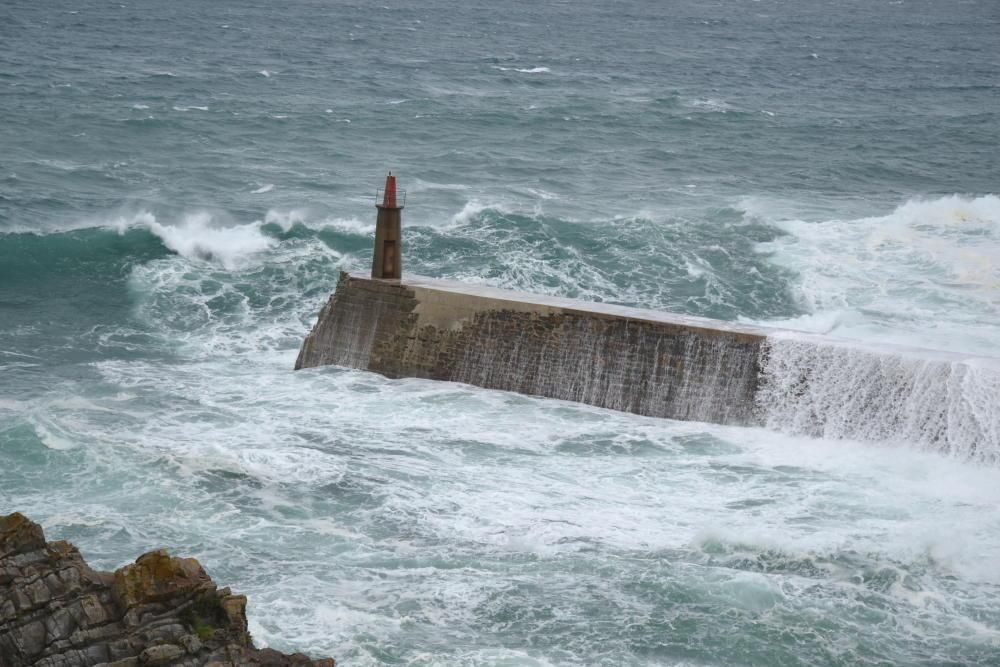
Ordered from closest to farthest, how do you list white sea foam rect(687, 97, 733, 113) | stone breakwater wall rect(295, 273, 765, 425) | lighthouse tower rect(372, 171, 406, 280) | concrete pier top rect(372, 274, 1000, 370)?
concrete pier top rect(372, 274, 1000, 370), stone breakwater wall rect(295, 273, 765, 425), lighthouse tower rect(372, 171, 406, 280), white sea foam rect(687, 97, 733, 113)

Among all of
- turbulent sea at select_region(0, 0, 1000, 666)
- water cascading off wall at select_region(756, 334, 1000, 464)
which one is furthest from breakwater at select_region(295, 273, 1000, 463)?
turbulent sea at select_region(0, 0, 1000, 666)

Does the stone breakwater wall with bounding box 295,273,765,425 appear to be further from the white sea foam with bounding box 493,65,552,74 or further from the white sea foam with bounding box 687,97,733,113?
the white sea foam with bounding box 493,65,552,74

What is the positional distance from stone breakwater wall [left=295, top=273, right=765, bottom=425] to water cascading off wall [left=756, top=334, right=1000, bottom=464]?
0.37m

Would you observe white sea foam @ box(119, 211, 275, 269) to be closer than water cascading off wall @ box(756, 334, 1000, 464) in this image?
No

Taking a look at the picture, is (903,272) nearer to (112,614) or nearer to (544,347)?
(544,347)

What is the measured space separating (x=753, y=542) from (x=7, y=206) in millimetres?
20295

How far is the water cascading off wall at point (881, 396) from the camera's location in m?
18.3

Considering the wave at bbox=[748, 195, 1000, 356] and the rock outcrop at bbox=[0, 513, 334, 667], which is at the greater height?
the wave at bbox=[748, 195, 1000, 356]

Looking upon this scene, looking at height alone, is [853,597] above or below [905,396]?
below

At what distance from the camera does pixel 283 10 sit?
79875 millimetres

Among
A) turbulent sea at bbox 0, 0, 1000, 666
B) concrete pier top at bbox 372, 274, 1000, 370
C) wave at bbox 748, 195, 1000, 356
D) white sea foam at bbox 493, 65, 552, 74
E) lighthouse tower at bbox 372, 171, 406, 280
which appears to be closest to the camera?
turbulent sea at bbox 0, 0, 1000, 666

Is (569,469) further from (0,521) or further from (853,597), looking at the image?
(0,521)

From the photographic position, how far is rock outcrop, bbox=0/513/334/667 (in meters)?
11.3

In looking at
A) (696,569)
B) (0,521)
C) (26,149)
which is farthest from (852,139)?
(0,521)
